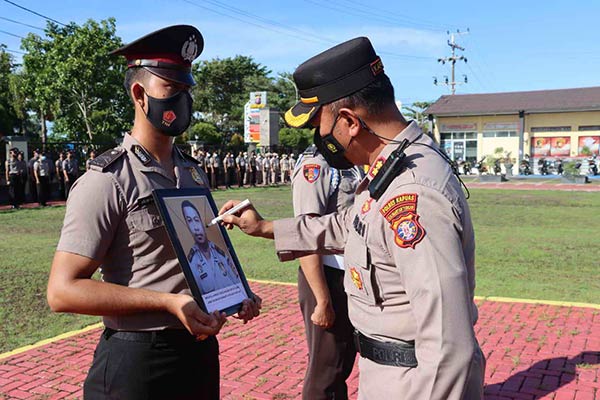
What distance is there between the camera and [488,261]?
8.75m

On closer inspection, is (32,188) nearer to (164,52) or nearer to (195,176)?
(195,176)

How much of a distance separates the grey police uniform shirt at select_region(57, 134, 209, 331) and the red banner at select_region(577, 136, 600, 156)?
1727 inches

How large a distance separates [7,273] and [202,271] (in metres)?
7.14

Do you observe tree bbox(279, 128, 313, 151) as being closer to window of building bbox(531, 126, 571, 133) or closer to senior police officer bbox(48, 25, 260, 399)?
window of building bbox(531, 126, 571, 133)

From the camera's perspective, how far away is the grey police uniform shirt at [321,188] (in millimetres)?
3131

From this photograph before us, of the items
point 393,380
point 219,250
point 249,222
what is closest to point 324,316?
point 249,222

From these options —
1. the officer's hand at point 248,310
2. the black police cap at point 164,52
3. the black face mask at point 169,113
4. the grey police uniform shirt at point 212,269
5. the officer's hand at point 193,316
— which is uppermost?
the black police cap at point 164,52

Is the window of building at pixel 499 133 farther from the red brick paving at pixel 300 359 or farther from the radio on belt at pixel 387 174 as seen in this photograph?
the radio on belt at pixel 387 174

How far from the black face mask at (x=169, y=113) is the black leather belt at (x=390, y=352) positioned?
3.73 feet

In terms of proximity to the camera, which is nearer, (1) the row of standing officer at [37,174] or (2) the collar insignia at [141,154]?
(2) the collar insignia at [141,154]

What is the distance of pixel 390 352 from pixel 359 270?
293 mm

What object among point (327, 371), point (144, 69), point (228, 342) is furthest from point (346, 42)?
point (228, 342)

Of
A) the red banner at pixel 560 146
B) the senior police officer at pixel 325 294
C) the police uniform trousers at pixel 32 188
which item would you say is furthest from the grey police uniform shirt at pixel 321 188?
the red banner at pixel 560 146

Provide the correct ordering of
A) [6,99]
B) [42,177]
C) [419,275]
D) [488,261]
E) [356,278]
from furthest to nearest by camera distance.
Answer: [6,99]
[42,177]
[488,261]
[356,278]
[419,275]
